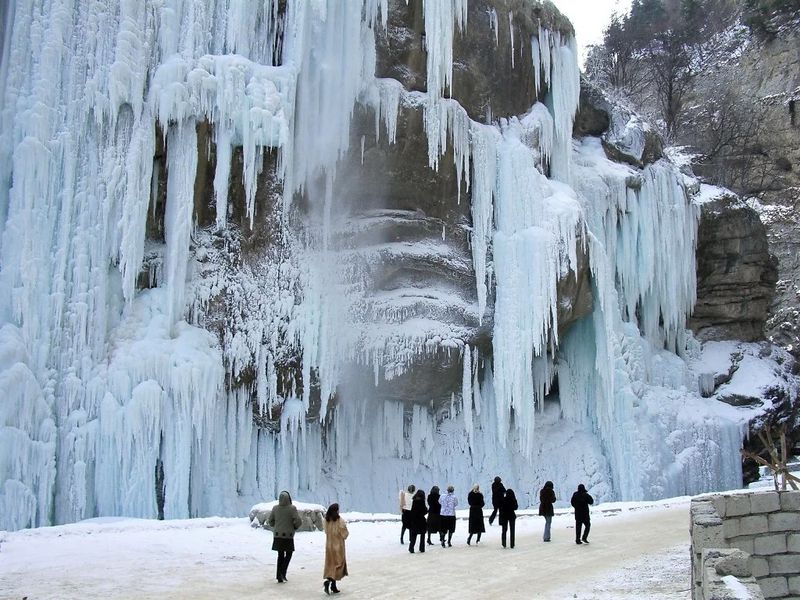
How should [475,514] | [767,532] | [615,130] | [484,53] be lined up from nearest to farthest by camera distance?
[767,532]
[475,514]
[484,53]
[615,130]

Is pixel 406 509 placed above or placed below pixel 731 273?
below

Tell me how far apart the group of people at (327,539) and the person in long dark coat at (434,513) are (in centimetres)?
347

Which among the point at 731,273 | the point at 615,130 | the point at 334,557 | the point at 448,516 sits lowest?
the point at 334,557

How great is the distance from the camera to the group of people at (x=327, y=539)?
30.6 ft

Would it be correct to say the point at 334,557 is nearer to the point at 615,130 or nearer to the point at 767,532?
the point at 767,532

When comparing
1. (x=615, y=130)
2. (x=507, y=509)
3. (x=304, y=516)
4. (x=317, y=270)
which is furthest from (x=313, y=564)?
(x=615, y=130)

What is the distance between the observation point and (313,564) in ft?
37.4

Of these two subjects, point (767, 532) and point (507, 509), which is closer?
point (767, 532)

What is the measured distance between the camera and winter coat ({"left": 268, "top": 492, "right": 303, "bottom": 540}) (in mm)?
9914

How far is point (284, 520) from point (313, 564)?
68.6 inches

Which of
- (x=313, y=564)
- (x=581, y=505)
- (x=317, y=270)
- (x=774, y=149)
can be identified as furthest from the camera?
(x=774, y=149)

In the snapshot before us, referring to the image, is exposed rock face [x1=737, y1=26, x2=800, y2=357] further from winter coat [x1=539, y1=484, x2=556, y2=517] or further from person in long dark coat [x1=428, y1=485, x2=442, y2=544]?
person in long dark coat [x1=428, y1=485, x2=442, y2=544]

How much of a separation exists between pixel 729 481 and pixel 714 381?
3.59 meters

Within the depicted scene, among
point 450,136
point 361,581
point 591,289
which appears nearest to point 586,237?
point 591,289
